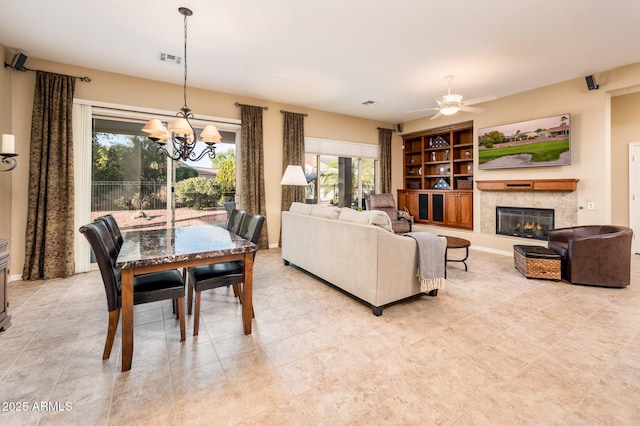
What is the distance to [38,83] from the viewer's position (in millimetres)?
3762

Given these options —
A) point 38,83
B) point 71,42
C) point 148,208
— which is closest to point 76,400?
point 148,208

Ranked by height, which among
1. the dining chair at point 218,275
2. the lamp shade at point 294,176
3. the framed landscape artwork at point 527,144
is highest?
the framed landscape artwork at point 527,144

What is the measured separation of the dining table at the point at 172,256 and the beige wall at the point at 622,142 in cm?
677

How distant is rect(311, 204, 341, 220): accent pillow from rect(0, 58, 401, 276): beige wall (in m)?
2.22

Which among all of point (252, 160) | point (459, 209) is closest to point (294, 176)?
point (252, 160)

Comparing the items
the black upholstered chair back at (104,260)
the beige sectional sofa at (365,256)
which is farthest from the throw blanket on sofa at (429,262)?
the black upholstered chair back at (104,260)

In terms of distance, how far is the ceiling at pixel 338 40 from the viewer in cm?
279

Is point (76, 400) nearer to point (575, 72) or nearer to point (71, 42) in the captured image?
point (71, 42)

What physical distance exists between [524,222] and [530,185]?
2.32 ft

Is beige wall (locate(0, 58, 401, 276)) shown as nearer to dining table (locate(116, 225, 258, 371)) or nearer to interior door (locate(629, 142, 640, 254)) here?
dining table (locate(116, 225, 258, 371))

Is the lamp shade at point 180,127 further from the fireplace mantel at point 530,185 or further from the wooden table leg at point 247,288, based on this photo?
the fireplace mantel at point 530,185

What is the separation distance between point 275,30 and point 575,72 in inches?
178

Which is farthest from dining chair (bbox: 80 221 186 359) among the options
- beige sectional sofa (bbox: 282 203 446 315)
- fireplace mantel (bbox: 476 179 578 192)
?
fireplace mantel (bbox: 476 179 578 192)

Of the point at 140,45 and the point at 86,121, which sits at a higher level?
the point at 140,45
